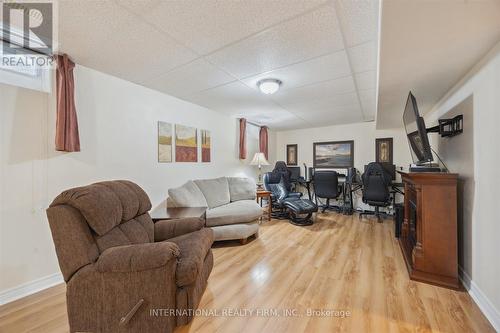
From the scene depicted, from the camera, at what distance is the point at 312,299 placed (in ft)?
5.72

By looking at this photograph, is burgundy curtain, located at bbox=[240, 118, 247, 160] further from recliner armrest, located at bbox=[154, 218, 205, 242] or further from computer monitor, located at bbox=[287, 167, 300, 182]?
recliner armrest, located at bbox=[154, 218, 205, 242]

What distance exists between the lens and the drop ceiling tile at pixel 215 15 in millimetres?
1360

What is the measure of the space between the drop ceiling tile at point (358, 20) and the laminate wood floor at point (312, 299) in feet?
7.12

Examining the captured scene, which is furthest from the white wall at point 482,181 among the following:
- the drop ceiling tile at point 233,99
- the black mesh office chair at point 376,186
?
the drop ceiling tile at point 233,99

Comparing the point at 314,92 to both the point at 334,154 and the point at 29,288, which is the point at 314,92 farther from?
the point at 29,288

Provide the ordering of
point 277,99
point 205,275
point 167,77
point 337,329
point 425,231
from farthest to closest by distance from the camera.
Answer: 1. point 277,99
2. point 167,77
3. point 425,231
4. point 205,275
5. point 337,329

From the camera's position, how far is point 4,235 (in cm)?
172

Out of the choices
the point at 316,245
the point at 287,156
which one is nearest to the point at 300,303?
the point at 316,245

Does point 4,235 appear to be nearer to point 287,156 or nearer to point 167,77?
point 167,77

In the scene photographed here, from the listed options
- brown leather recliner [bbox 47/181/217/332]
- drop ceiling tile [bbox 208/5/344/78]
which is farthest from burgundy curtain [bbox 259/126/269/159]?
brown leather recliner [bbox 47/181/217/332]

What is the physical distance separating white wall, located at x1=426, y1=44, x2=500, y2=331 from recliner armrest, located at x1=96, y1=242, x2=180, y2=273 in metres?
2.29

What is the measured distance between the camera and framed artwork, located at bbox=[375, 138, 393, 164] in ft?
15.9

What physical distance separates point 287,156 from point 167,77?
14.2 feet

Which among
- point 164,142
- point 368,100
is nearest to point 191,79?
point 164,142
